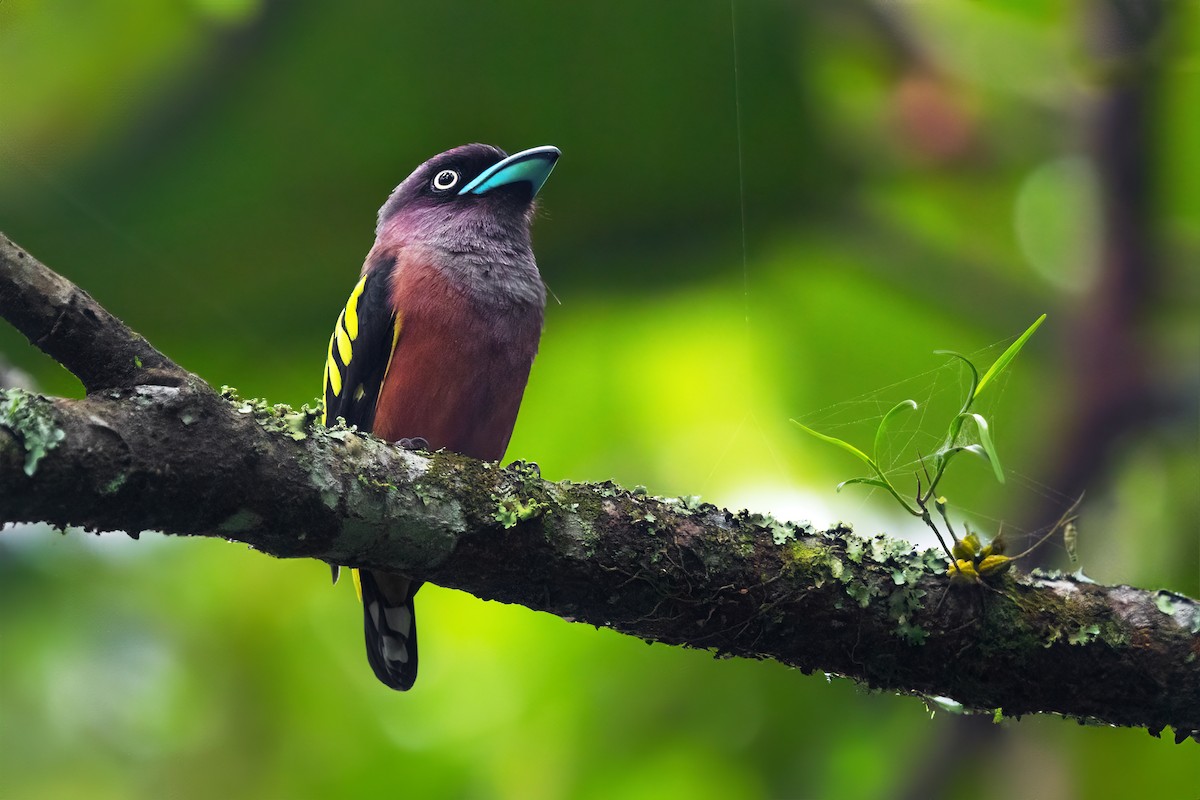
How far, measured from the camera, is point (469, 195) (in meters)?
5.42

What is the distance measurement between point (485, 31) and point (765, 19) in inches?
62.4

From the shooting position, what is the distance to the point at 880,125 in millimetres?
6434

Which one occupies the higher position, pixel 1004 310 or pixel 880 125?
pixel 880 125

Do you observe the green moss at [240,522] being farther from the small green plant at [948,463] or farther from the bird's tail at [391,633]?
the bird's tail at [391,633]

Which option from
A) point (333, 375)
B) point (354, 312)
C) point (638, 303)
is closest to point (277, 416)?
point (354, 312)

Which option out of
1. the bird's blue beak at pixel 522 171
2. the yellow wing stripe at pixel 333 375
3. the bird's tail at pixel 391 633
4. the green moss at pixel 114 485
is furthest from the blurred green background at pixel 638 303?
the green moss at pixel 114 485

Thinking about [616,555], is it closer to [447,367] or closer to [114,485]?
[114,485]

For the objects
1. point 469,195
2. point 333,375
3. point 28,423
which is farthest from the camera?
point 469,195

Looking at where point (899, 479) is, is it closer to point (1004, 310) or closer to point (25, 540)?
point (1004, 310)

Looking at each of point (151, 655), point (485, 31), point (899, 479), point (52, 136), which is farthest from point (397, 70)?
point (151, 655)

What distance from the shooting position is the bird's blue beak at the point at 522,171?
206 inches

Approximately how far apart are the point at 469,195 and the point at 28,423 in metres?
3.43

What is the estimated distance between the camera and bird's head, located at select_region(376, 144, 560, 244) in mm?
5215

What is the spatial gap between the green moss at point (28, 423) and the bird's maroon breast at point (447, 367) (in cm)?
239
